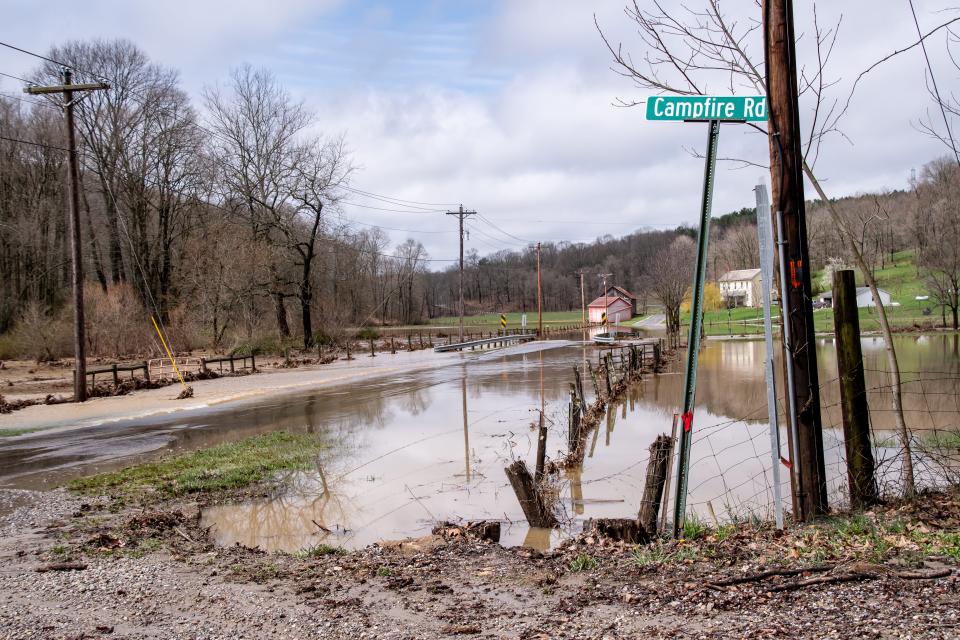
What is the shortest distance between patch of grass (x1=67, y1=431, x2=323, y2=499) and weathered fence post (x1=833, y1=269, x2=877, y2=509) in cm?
805

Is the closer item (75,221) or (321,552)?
(321,552)

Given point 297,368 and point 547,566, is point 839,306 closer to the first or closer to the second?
point 547,566

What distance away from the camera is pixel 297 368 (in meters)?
36.2

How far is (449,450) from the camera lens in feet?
44.5

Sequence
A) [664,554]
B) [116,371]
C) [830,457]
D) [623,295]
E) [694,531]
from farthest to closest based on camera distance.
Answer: [623,295] < [116,371] < [830,457] < [694,531] < [664,554]

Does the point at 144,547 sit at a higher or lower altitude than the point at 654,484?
lower

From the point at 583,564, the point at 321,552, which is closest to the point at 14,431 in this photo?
the point at 321,552

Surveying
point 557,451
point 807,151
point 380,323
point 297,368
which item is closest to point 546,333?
point 380,323

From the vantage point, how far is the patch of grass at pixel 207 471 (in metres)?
9.84

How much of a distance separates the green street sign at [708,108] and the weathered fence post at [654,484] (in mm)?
2745

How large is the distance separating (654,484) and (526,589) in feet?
6.43

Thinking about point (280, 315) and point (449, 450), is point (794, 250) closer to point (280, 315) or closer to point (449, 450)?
point (449, 450)

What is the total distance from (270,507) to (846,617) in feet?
24.0

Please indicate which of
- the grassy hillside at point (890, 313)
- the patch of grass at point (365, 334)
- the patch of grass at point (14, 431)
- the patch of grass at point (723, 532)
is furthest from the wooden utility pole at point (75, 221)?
the grassy hillside at point (890, 313)
